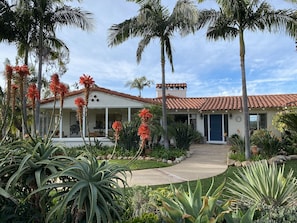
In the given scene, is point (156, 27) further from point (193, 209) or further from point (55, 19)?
point (193, 209)

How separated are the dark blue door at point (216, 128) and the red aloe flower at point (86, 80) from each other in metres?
22.0

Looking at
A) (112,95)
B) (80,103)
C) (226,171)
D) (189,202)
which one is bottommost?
(226,171)

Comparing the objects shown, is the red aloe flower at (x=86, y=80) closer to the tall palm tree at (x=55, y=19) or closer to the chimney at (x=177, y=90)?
the tall palm tree at (x=55, y=19)

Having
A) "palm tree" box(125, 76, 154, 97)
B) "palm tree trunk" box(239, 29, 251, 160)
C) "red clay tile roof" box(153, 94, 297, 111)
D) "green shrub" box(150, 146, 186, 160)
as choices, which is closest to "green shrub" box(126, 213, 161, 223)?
"palm tree trunk" box(239, 29, 251, 160)

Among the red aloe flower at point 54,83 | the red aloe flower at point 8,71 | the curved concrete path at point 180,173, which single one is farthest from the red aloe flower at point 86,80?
the curved concrete path at point 180,173

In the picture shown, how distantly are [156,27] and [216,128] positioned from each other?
12504 mm

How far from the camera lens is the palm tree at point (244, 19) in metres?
13.0

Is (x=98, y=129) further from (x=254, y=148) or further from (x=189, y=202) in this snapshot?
(x=189, y=202)

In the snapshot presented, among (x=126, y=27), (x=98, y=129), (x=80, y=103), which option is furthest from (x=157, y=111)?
(x=80, y=103)

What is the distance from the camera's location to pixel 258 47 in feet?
55.5

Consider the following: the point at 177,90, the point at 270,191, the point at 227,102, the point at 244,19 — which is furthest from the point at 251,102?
the point at 270,191

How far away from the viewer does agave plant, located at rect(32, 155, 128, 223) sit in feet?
10.6

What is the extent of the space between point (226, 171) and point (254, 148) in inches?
157

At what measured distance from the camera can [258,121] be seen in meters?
23.5
